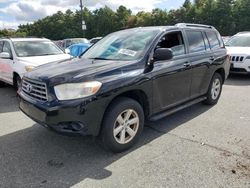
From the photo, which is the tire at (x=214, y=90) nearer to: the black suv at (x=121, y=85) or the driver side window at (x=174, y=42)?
the black suv at (x=121, y=85)

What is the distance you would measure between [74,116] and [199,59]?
116 inches

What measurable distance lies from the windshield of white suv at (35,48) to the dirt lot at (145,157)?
9.05 feet

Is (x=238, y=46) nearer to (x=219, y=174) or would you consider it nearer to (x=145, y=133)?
(x=145, y=133)

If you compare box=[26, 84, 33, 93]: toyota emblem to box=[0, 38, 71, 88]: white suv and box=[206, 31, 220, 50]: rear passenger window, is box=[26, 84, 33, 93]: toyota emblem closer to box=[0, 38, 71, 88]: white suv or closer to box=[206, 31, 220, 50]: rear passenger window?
box=[0, 38, 71, 88]: white suv

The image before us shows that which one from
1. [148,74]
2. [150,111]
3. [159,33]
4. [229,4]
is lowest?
[150,111]

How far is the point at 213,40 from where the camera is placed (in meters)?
6.32

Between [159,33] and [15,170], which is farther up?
[159,33]

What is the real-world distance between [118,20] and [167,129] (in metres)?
55.3

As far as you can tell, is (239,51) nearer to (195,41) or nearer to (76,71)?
(195,41)

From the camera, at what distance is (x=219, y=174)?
3504 mm

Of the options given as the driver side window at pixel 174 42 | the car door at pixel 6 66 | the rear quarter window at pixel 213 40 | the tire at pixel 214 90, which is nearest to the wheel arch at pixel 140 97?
the driver side window at pixel 174 42

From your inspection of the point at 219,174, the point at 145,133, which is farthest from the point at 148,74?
the point at 219,174

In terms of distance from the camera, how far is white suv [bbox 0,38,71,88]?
735 centimetres

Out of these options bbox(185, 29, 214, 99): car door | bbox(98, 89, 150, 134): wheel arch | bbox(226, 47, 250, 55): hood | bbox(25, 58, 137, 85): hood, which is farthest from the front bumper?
bbox(226, 47, 250, 55): hood
